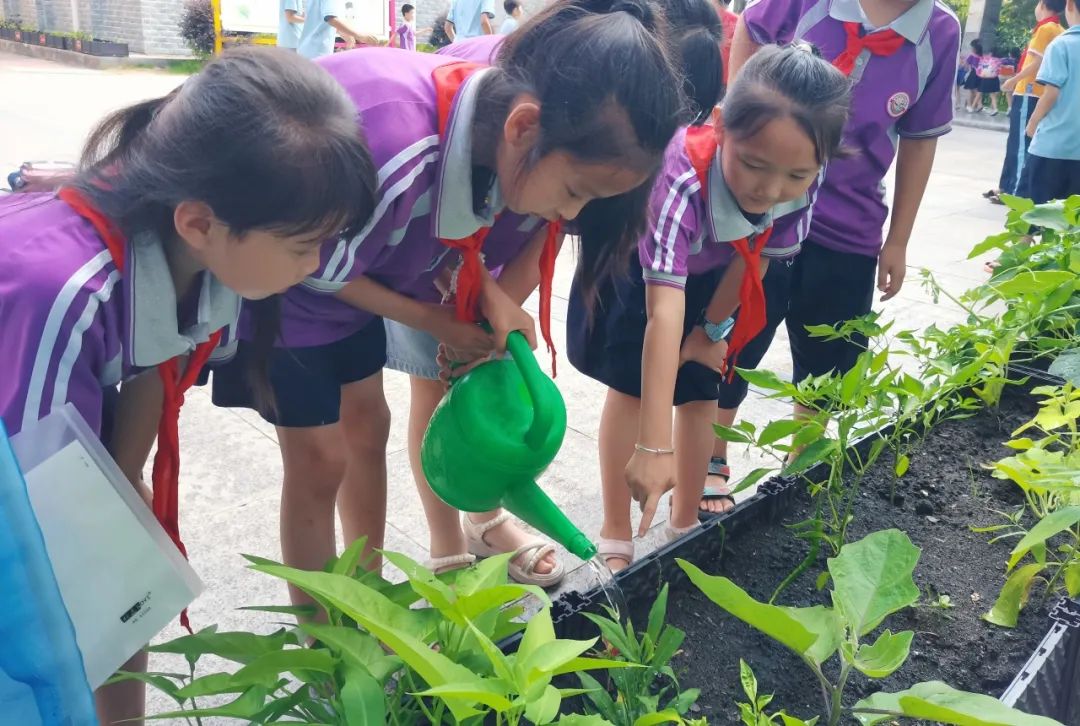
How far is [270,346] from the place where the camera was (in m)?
1.26

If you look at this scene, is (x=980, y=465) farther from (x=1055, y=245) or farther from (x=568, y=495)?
(x=568, y=495)

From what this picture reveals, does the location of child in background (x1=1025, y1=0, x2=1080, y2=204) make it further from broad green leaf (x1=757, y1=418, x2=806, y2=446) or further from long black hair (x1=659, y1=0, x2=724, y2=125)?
broad green leaf (x1=757, y1=418, x2=806, y2=446)

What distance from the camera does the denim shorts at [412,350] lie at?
64.8 inches

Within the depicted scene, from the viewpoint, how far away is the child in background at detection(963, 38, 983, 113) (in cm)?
1296

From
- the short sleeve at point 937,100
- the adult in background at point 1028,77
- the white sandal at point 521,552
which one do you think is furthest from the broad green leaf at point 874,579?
the adult in background at point 1028,77

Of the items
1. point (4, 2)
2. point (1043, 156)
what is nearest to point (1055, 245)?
point (1043, 156)

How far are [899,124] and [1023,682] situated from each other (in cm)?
139

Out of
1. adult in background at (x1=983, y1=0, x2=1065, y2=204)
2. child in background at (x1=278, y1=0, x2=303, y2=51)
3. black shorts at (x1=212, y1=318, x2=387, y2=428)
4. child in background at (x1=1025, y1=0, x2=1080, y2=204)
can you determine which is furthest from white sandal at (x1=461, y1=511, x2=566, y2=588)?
child in background at (x1=278, y1=0, x2=303, y2=51)

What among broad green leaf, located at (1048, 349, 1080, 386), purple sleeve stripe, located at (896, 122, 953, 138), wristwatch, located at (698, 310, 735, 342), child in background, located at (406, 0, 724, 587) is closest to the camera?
broad green leaf, located at (1048, 349, 1080, 386)

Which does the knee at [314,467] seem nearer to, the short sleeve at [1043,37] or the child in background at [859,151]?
the child in background at [859,151]

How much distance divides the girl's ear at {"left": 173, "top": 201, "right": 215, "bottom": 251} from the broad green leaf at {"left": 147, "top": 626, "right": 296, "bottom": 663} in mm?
414

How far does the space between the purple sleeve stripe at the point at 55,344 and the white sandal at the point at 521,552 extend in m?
1.13

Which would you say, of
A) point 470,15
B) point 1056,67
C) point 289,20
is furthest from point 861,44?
point 470,15

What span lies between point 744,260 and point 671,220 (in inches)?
6.9
